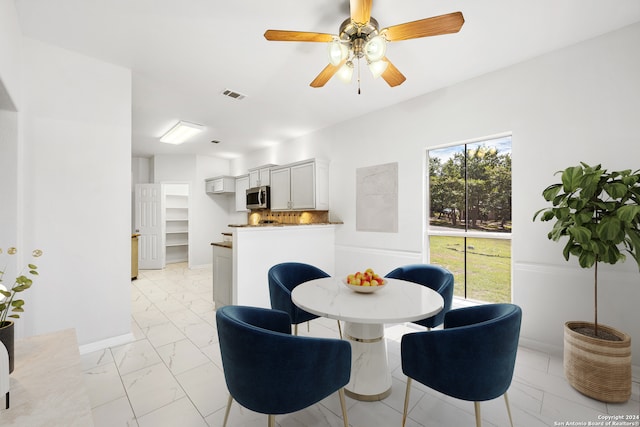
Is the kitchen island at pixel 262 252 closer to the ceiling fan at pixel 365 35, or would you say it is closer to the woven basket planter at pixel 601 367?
the ceiling fan at pixel 365 35

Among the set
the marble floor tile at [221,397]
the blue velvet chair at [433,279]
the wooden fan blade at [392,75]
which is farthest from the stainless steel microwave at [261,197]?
the wooden fan blade at [392,75]

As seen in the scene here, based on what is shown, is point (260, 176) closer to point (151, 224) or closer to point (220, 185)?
point (220, 185)

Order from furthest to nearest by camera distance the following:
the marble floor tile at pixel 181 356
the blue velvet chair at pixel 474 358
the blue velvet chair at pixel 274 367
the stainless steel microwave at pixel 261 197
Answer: the stainless steel microwave at pixel 261 197
the marble floor tile at pixel 181 356
the blue velvet chair at pixel 474 358
the blue velvet chair at pixel 274 367

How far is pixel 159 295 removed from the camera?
4.44 meters

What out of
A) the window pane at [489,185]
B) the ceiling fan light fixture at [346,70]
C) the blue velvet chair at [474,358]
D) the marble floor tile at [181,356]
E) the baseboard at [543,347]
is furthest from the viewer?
the window pane at [489,185]

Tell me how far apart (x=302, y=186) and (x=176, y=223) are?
15.7ft

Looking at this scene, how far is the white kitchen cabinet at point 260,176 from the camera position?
563 centimetres

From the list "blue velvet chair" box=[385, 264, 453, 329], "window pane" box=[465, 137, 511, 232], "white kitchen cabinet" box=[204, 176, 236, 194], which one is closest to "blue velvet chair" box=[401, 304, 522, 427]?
"blue velvet chair" box=[385, 264, 453, 329]

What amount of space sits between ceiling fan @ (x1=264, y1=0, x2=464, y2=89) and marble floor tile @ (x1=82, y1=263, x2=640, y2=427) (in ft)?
7.88

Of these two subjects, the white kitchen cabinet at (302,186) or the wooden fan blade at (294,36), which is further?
the white kitchen cabinet at (302,186)

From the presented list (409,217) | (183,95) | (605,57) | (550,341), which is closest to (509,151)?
(605,57)

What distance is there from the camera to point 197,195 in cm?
694

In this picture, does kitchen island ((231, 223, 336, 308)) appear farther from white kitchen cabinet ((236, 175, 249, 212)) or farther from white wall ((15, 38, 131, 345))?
white kitchen cabinet ((236, 175, 249, 212))

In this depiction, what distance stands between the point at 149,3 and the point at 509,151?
3.54 metres
